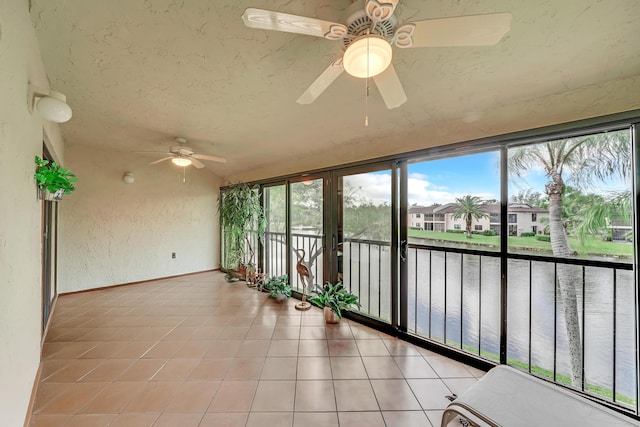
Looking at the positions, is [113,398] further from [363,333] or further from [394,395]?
[363,333]

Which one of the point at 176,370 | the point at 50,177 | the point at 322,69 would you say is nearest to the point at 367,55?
the point at 322,69

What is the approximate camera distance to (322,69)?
1.97 metres

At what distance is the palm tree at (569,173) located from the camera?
1747 mm

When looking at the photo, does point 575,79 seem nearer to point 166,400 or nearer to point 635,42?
point 635,42

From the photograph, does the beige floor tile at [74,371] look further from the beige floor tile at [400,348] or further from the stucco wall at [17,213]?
the beige floor tile at [400,348]

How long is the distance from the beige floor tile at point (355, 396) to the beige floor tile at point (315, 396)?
0.17ft

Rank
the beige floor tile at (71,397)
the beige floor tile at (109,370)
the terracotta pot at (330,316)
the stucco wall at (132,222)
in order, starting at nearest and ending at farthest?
the beige floor tile at (71,397), the beige floor tile at (109,370), the terracotta pot at (330,316), the stucco wall at (132,222)

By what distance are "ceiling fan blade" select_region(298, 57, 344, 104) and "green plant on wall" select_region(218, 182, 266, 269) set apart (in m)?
3.19

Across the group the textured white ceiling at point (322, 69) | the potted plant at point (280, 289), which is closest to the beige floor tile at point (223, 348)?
the potted plant at point (280, 289)

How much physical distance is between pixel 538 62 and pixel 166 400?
344cm

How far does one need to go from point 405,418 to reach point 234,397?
121cm

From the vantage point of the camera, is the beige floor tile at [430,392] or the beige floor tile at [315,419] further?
the beige floor tile at [430,392]

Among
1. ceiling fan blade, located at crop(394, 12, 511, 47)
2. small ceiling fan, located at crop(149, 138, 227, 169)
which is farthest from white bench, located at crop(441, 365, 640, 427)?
small ceiling fan, located at crop(149, 138, 227, 169)

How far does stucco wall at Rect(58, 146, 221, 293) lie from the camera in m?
4.03
